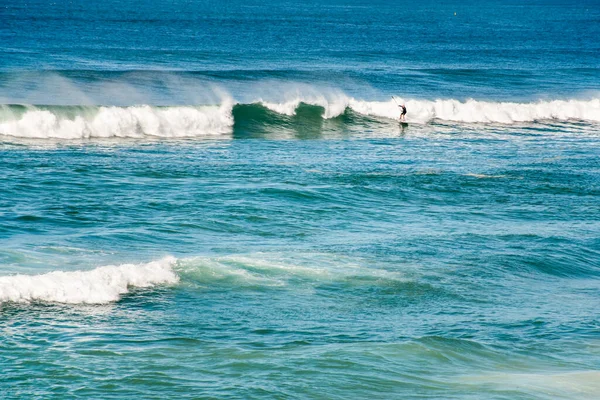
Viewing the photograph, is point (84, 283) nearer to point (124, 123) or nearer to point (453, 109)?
point (124, 123)

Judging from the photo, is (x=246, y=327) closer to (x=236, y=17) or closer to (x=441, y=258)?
(x=441, y=258)

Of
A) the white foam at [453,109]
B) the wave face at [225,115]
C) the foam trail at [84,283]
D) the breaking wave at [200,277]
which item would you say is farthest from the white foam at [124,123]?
the foam trail at [84,283]

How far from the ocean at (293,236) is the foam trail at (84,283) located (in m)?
0.04

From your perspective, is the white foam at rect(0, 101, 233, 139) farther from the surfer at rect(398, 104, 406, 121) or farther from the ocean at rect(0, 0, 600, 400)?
the surfer at rect(398, 104, 406, 121)

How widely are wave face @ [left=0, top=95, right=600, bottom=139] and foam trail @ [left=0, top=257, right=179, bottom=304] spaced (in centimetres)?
1870

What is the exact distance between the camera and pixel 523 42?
303ft

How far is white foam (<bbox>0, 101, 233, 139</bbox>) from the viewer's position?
35.5 meters

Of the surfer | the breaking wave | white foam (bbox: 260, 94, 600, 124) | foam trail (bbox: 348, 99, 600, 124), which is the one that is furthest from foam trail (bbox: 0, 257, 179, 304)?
foam trail (bbox: 348, 99, 600, 124)

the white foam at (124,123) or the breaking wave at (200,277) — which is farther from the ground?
the white foam at (124,123)

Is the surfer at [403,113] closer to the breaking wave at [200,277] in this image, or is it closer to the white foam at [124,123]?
the white foam at [124,123]

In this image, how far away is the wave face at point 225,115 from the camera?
118ft

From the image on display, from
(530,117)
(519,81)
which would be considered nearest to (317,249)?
(530,117)

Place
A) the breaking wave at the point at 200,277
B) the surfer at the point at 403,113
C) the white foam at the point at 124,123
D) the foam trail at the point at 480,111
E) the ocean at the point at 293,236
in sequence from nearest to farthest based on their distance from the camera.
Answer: the ocean at the point at 293,236 < the breaking wave at the point at 200,277 < the white foam at the point at 124,123 < the surfer at the point at 403,113 < the foam trail at the point at 480,111

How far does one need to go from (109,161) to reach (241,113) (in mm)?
11312
